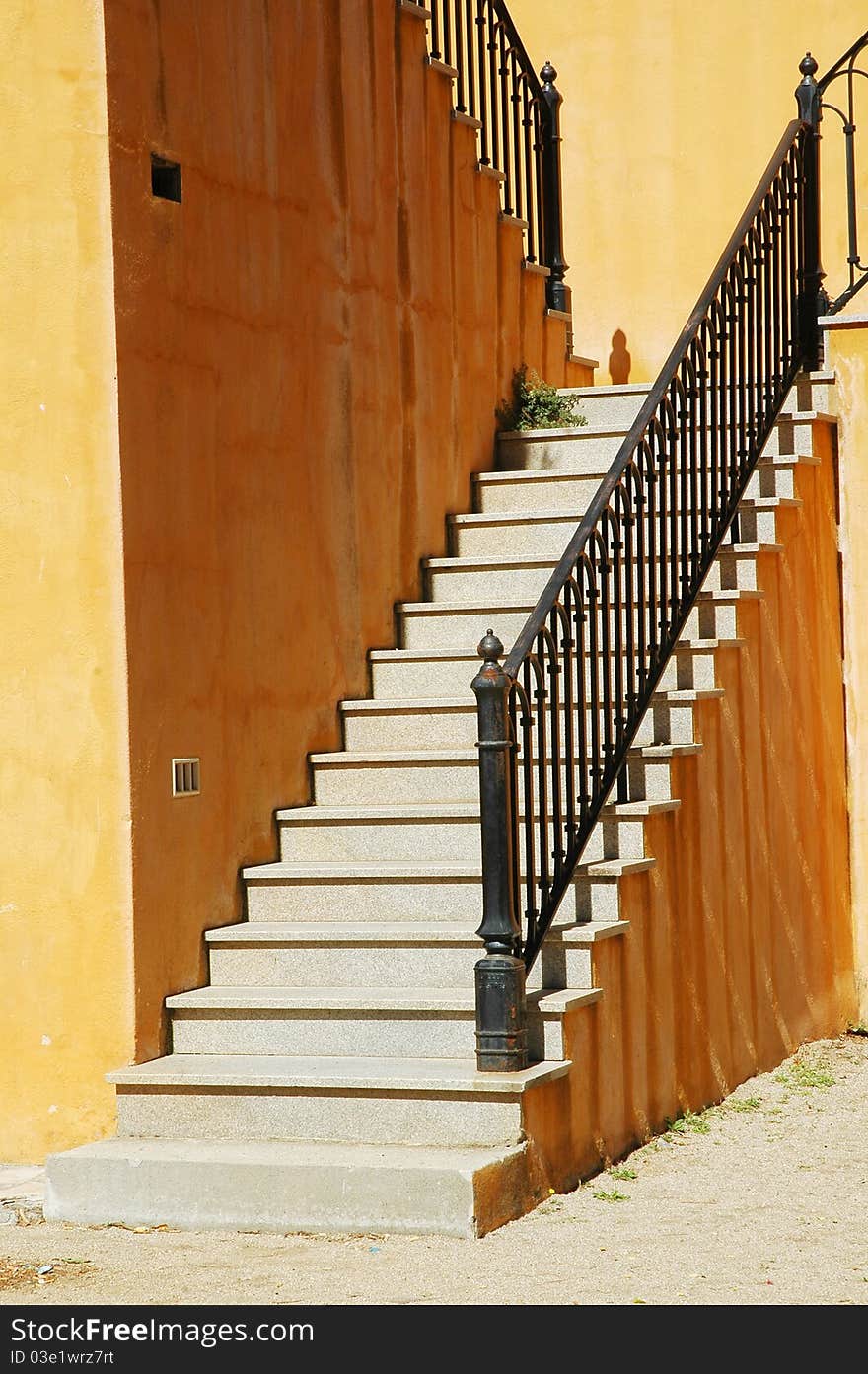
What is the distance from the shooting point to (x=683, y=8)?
35.3 ft

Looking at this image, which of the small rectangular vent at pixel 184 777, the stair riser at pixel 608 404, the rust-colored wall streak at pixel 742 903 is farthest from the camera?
the stair riser at pixel 608 404

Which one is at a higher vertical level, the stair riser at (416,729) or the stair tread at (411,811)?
the stair riser at (416,729)

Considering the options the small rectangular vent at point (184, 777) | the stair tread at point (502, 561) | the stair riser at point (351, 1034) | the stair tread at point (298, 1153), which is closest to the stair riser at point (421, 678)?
the stair tread at point (502, 561)

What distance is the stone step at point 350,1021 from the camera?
589 cm

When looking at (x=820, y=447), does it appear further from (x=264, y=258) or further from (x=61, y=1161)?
(x=61, y=1161)

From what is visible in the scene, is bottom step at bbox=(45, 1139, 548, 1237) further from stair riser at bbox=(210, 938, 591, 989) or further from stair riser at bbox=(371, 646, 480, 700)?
stair riser at bbox=(371, 646, 480, 700)

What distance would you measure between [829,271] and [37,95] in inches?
209

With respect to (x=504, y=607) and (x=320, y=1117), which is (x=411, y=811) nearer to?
(x=504, y=607)

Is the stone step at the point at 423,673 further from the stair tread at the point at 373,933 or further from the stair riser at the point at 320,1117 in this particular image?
the stair riser at the point at 320,1117

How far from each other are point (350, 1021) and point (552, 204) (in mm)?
5284

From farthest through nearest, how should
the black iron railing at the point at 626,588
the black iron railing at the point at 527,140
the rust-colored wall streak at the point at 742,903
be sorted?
the black iron railing at the point at 527,140 < the rust-colored wall streak at the point at 742,903 < the black iron railing at the point at 626,588

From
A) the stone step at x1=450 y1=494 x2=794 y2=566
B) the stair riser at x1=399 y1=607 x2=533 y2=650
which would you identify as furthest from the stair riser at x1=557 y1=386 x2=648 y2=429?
the stair riser at x1=399 y1=607 x2=533 y2=650

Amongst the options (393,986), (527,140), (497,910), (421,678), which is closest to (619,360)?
(527,140)

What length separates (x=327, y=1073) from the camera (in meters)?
5.79
